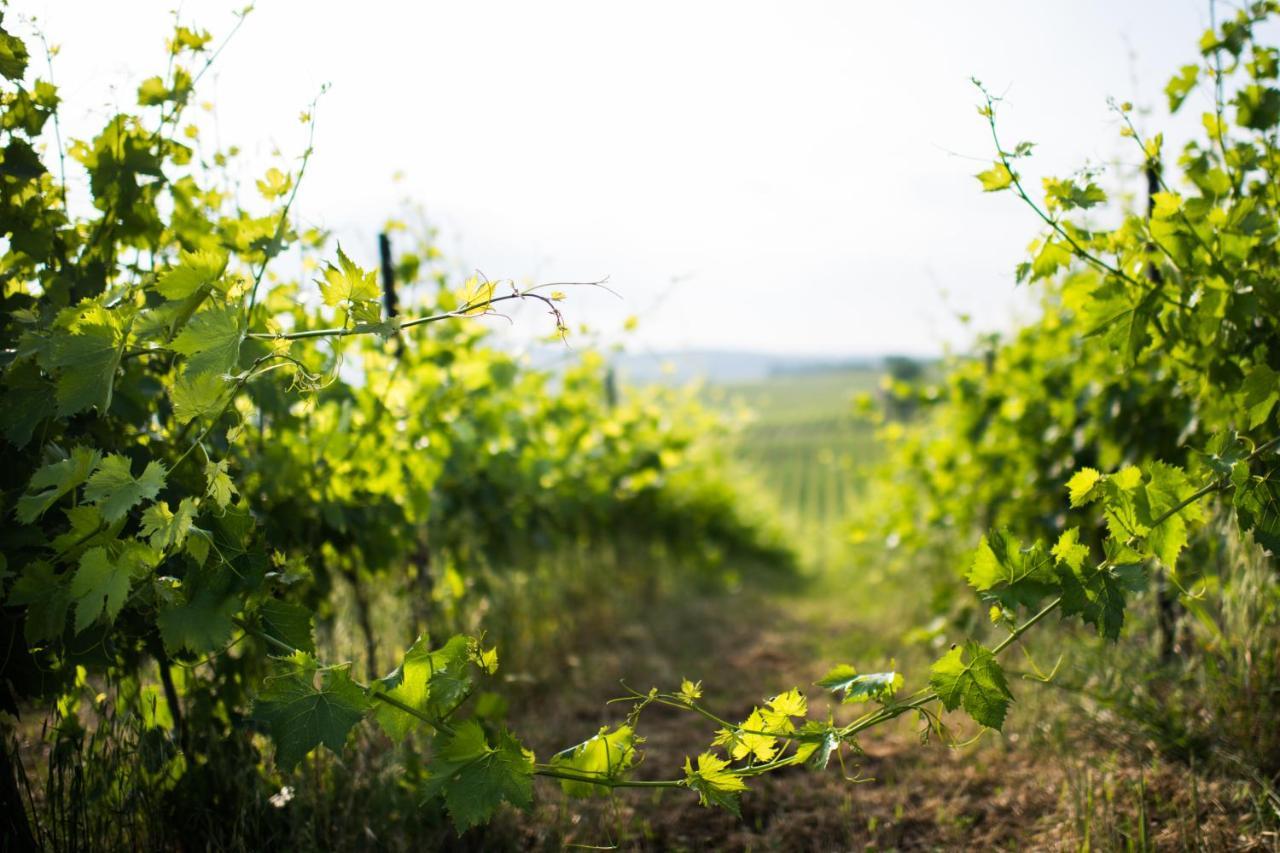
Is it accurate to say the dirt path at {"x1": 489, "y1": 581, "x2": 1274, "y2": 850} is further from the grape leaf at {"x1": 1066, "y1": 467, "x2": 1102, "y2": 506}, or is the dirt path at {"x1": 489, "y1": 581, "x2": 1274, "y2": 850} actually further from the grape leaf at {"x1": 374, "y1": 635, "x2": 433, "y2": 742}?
the grape leaf at {"x1": 1066, "y1": 467, "x2": 1102, "y2": 506}

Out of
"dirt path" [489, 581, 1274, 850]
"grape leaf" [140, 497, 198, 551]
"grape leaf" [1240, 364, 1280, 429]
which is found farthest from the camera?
"dirt path" [489, 581, 1274, 850]

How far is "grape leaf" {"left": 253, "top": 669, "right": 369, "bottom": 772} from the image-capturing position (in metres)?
1.51

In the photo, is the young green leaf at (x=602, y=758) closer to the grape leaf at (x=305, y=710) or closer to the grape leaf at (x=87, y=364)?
the grape leaf at (x=305, y=710)

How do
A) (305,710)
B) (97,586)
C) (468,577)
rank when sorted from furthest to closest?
(468,577), (305,710), (97,586)

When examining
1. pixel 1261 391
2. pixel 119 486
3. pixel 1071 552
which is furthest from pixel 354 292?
pixel 1261 391

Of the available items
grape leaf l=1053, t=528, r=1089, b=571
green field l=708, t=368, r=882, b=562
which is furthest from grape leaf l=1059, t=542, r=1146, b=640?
green field l=708, t=368, r=882, b=562

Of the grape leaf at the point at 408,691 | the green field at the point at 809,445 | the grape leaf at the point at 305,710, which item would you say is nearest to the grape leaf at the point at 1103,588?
the grape leaf at the point at 408,691

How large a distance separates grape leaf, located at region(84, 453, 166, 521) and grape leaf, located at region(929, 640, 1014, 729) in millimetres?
1311

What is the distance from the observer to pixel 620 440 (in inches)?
235

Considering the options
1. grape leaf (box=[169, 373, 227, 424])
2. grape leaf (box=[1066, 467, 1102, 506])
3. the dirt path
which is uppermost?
grape leaf (box=[169, 373, 227, 424])

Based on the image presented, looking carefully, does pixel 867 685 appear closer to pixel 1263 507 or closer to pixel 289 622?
pixel 1263 507

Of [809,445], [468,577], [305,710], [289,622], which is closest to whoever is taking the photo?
[305,710]

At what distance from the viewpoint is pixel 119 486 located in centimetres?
146

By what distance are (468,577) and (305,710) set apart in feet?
9.36
